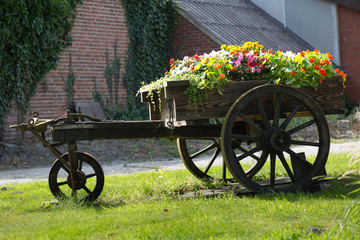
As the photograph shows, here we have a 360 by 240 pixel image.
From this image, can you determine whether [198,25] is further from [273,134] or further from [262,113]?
[273,134]

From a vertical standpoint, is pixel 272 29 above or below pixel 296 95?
above

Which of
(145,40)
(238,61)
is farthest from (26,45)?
(238,61)

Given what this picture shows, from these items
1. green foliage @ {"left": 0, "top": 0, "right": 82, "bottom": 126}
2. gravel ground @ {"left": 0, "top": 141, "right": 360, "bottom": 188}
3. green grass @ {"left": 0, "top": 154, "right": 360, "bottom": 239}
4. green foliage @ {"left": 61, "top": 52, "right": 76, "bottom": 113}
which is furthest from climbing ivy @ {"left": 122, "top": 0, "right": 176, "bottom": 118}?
green grass @ {"left": 0, "top": 154, "right": 360, "bottom": 239}

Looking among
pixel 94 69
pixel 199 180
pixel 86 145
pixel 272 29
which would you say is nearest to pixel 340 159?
pixel 199 180

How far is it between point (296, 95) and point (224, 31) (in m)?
9.22

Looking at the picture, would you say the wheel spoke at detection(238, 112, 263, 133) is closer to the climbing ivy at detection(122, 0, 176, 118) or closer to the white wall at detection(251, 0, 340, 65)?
the climbing ivy at detection(122, 0, 176, 118)

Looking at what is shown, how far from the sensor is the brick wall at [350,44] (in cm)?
1680

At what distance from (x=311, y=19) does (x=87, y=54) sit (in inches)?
330

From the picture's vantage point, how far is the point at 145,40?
1398 centimetres

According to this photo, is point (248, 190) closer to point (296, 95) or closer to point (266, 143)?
point (266, 143)

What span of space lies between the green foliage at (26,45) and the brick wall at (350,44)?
897 centimetres

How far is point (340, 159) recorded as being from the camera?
7.81 metres

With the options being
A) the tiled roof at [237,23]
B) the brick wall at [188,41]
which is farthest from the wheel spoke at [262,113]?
the brick wall at [188,41]

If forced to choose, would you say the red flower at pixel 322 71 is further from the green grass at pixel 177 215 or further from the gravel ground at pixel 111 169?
the gravel ground at pixel 111 169
